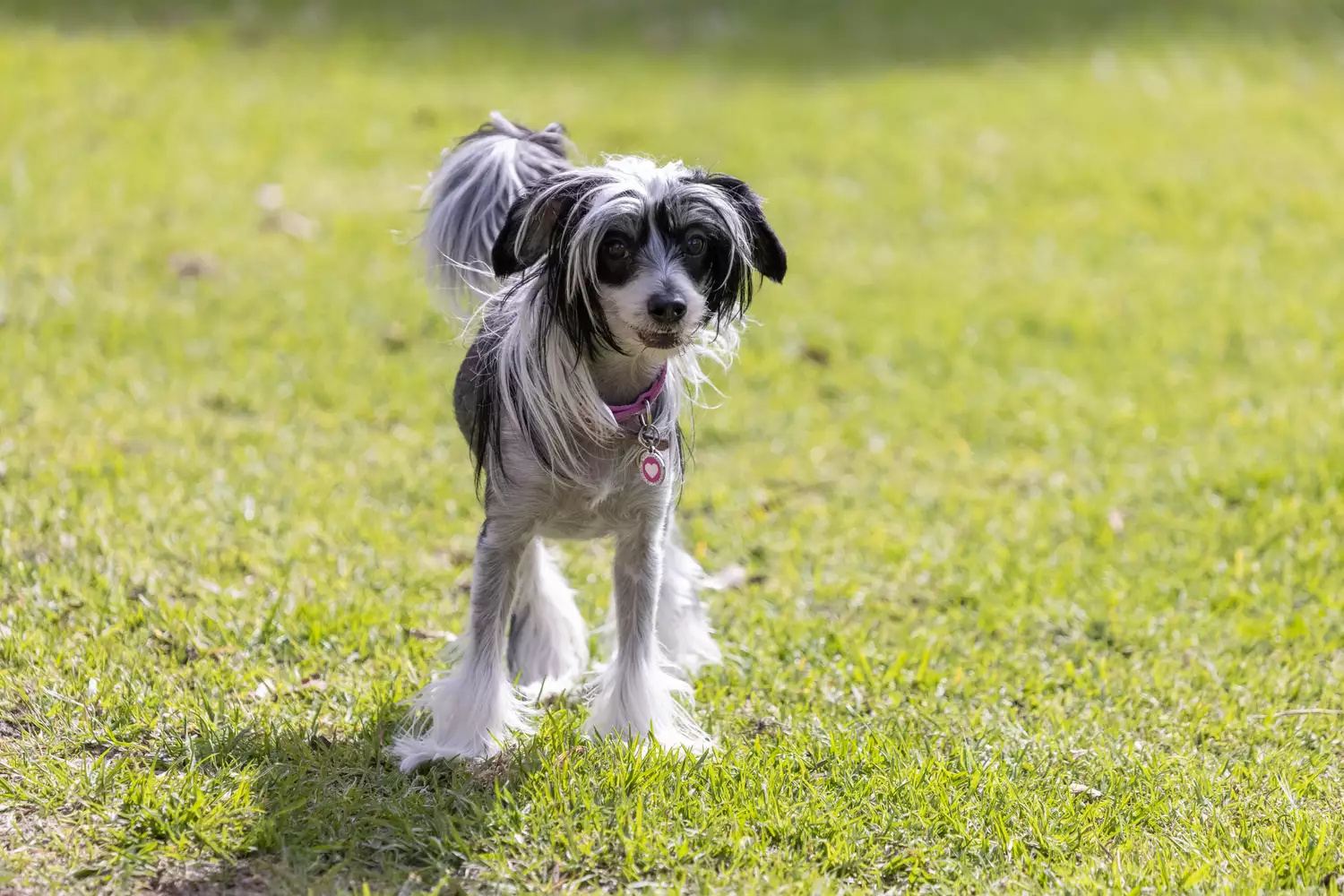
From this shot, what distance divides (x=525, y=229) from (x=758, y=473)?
312 cm

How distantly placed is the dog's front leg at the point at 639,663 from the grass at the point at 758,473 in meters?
0.14

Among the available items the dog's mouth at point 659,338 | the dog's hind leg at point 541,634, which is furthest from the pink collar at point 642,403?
the dog's hind leg at point 541,634

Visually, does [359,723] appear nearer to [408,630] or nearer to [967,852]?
[408,630]

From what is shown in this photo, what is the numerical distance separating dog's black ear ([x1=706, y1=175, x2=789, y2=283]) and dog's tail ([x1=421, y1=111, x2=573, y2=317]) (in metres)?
0.74

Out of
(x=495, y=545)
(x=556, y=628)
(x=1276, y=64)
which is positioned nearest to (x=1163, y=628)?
(x=556, y=628)

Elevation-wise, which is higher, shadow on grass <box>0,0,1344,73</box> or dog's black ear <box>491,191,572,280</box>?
shadow on grass <box>0,0,1344,73</box>

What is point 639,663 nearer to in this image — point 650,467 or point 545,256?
point 650,467

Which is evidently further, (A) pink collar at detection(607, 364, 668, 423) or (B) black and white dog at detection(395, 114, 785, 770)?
(A) pink collar at detection(607, 364, 668, 423)

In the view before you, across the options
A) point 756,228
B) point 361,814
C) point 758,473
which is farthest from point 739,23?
point 361,814

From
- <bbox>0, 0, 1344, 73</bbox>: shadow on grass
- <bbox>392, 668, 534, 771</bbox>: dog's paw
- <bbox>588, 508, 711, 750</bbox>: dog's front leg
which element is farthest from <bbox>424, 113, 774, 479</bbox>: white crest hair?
<bbox>0, 0, 1344, 73</bbox>: shadow on grass

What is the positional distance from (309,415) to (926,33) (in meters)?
8.87

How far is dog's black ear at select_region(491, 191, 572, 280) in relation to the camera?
3521 millimetres

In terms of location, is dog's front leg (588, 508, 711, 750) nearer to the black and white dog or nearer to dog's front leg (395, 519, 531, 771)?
the black and white dog

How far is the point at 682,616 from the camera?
452 centimetres
